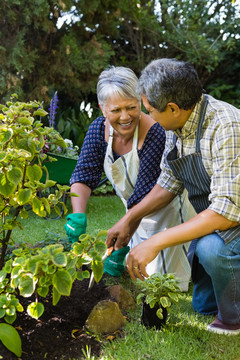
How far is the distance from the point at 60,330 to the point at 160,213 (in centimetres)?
112

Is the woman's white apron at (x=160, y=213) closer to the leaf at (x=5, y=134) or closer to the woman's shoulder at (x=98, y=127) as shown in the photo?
the woman's shoulder at (x=98, y=127)

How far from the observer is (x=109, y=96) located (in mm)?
2592

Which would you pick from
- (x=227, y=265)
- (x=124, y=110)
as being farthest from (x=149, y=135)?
(x=227, y=265)

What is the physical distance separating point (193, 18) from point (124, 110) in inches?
188

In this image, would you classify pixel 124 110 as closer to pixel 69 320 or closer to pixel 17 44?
pixel 69 320

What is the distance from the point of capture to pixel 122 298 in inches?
93.7

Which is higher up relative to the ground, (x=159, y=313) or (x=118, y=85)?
(x=118, y=85)

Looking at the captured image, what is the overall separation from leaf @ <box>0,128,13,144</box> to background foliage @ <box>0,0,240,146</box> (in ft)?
13.3

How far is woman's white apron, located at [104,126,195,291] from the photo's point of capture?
2.89 m

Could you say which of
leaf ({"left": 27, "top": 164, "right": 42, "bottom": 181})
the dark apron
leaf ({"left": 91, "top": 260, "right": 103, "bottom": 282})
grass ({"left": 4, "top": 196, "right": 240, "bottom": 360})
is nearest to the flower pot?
the dark apron

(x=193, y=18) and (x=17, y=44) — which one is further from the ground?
(x=193, y=18)

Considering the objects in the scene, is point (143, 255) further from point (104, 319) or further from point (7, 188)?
point (7, 188)

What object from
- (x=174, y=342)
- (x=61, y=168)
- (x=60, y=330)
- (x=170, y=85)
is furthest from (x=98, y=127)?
(x=61, y=168)

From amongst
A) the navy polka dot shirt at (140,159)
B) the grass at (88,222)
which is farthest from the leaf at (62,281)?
the grass at (88,222)
